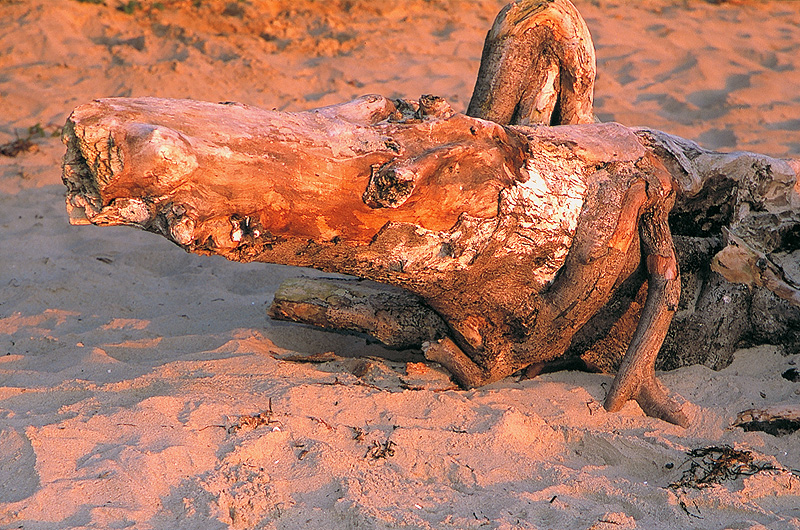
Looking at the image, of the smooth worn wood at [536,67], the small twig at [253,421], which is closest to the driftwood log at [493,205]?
the smooth worn wood at [536,67]

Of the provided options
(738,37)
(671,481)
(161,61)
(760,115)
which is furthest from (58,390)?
(738,37)

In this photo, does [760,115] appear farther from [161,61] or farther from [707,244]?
[161,61]

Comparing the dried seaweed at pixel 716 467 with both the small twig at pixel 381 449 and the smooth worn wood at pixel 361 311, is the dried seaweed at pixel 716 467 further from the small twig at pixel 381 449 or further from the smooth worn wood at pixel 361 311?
the smooth worn wood at pixel 361 311

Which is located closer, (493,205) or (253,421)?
(253,421)

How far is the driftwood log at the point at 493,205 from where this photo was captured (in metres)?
2.58

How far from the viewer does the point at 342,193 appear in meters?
2.76

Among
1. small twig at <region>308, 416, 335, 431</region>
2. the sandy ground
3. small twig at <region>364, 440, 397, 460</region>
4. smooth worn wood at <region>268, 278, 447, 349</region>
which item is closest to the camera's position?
the sandy ground

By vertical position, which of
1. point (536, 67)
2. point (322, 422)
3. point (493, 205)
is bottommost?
point (322, 422)

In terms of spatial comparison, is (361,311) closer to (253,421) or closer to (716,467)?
(253,421)

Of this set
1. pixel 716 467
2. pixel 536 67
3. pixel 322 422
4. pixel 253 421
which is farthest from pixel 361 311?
pixel 716 467

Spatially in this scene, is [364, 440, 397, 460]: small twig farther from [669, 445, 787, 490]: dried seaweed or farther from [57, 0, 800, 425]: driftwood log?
[669, 445, 787, 490]: dried seaweed

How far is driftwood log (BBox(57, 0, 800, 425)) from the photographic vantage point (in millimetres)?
2576

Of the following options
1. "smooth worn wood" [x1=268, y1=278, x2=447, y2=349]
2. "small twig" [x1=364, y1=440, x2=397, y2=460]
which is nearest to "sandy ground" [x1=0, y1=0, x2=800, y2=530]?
"small twig" [x1=364, y1=440, x2=397, y2=460]

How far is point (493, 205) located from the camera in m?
2.95
